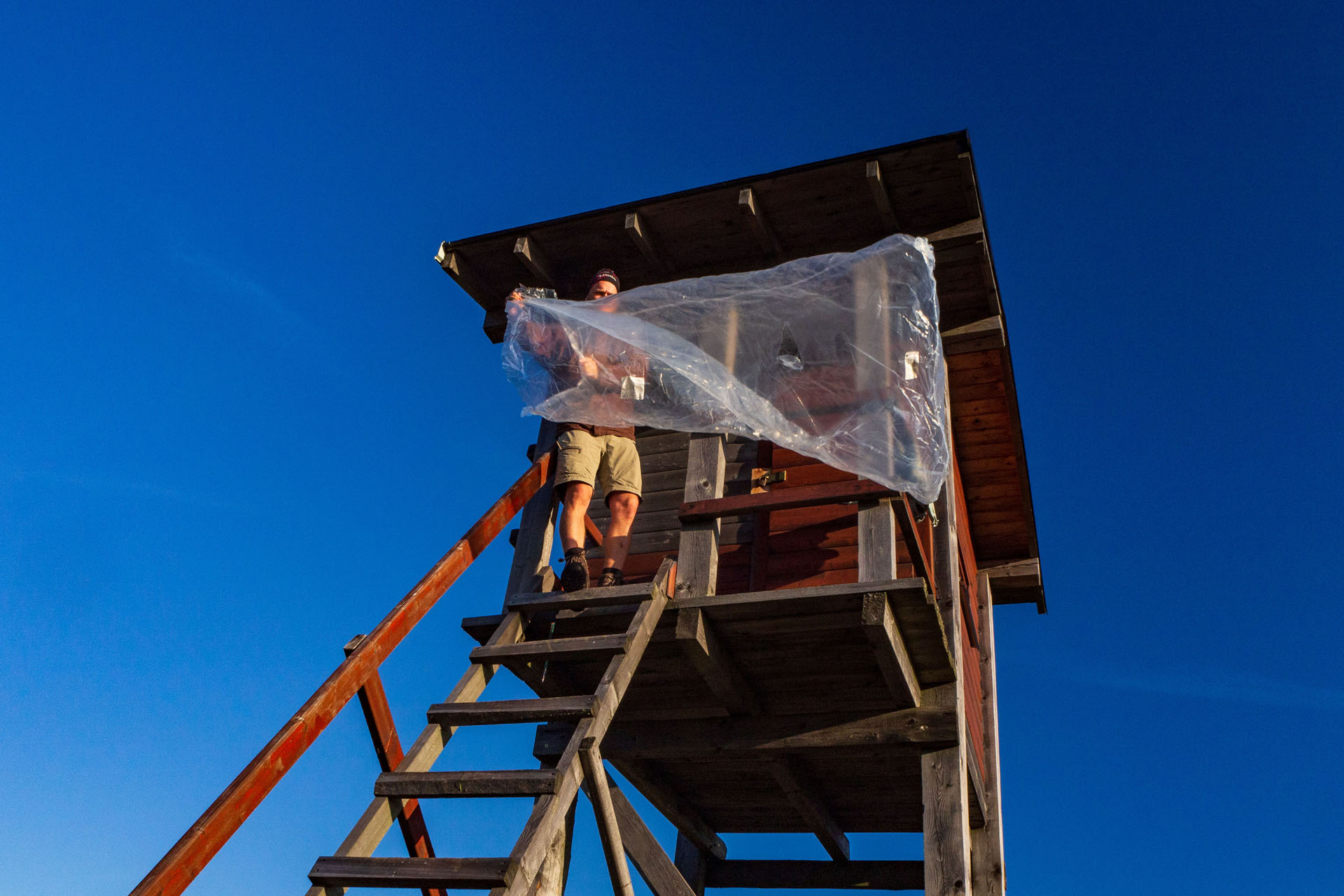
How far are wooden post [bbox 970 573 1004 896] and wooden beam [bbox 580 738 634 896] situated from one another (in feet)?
12.4

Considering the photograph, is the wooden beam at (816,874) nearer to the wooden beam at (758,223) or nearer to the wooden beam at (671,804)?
the wooden beam at (671,804)

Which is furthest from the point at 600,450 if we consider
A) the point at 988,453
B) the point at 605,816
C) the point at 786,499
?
the point at 988,453

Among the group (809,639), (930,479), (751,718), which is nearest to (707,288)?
(930,479)

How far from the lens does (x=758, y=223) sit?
260 inches

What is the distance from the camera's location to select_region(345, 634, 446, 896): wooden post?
4.44 meters

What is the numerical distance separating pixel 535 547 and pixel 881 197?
9.33 feet

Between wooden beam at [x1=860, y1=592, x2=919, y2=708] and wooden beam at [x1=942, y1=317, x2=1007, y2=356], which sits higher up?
wooden beam at [x1=942, y1=317, x2=1007, y2=356]

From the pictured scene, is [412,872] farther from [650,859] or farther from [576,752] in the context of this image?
[650,859]

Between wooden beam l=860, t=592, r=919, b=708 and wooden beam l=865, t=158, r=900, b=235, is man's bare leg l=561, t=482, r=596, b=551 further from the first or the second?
wooden beam l=865, t=158, r=900, b=235

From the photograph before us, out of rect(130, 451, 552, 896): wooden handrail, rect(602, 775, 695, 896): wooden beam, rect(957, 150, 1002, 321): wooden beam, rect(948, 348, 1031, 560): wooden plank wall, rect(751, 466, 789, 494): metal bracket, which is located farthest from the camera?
rect(948, 348, 1031, 560): wooden plank wall

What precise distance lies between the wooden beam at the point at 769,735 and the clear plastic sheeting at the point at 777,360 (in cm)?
158

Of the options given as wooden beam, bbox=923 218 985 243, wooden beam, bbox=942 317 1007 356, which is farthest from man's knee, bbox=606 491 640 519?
wooden beam, bbox=923 218 985 243

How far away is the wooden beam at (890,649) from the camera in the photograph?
4.90 metres

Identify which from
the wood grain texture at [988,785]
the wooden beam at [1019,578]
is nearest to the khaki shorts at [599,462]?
the wood grain texture at [988,785]
